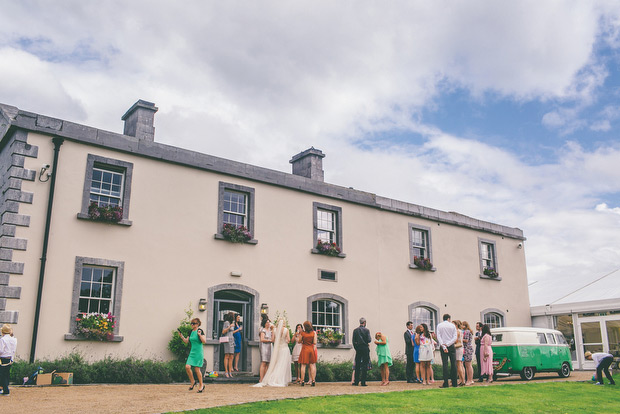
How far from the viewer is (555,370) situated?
714 inches

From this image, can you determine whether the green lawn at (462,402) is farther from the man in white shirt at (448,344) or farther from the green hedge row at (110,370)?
the green hedge row at (110,370)

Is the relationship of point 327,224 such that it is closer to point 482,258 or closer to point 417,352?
point 417,352

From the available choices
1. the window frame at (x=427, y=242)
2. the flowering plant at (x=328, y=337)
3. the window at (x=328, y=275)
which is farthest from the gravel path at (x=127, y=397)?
the window frame at (x=427, y=242)

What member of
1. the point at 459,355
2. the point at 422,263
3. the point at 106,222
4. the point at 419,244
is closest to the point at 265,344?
the point at 459,355

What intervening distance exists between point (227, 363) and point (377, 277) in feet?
21.2

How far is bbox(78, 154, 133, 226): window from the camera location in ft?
48.4

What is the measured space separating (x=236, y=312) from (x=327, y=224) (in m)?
4.34

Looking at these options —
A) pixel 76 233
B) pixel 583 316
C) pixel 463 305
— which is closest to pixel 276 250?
pixel 76 233

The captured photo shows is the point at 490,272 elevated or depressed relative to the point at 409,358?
elevated

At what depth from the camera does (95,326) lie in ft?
45.6

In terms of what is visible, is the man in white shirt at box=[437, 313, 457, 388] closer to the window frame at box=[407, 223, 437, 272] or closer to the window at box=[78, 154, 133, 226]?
the window frame at box=[407, 223, 437, 272]

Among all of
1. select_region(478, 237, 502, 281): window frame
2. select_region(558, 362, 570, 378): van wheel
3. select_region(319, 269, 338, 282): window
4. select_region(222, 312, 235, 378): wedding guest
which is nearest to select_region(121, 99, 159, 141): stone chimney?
select_region(222, 312, 235, 378): wedding guest

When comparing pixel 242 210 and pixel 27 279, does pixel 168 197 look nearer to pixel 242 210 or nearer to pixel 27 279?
pixel 242 210

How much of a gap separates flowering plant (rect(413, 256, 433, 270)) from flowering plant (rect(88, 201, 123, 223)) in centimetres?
1048
